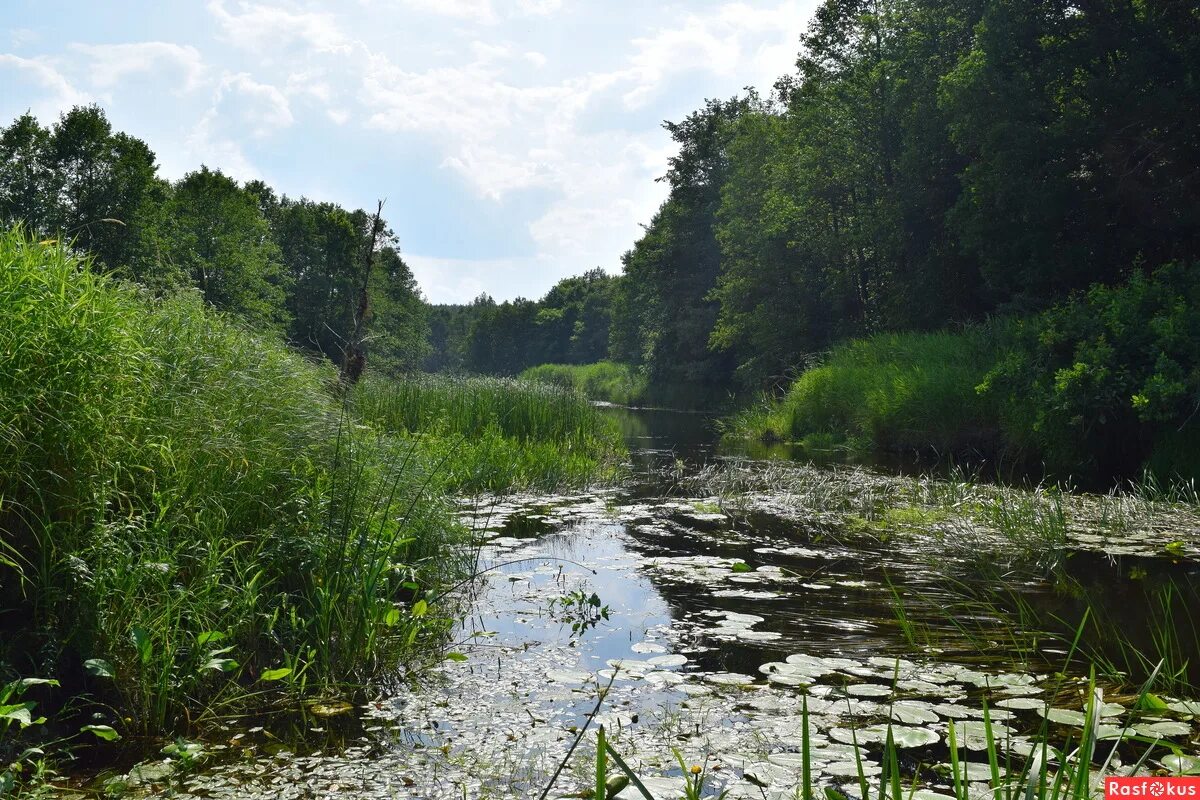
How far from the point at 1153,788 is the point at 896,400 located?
1365 cm

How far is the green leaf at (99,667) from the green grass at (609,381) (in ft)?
111

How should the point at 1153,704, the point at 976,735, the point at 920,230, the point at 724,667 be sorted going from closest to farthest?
the point at 1153,704 → the point at 976,735 → the point at 724,667 → the point at 920,230

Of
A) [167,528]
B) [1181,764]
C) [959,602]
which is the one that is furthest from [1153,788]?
[167,528]

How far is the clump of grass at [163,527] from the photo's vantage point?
10.9 ft

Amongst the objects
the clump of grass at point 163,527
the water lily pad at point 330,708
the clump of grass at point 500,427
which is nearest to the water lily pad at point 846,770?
the water lily pad at point 330,708

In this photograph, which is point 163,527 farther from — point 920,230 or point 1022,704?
point 920,230

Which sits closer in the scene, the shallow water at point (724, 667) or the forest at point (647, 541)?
the shallow water at point (724, 667)

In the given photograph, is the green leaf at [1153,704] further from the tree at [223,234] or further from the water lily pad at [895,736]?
the tree at [223,234]

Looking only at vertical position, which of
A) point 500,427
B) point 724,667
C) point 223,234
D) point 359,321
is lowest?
point 724,667

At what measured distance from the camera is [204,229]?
3334 centimetres

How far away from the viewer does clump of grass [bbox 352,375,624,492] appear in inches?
393

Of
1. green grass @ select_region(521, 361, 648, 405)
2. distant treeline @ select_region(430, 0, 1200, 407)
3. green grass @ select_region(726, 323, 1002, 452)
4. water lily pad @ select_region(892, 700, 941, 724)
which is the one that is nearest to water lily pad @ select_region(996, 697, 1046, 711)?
water lily pad @ select_region(892, 700, 941, 724)

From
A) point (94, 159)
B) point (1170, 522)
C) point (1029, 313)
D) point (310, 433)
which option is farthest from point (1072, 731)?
point (94, 159)

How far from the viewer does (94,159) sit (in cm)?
2577
